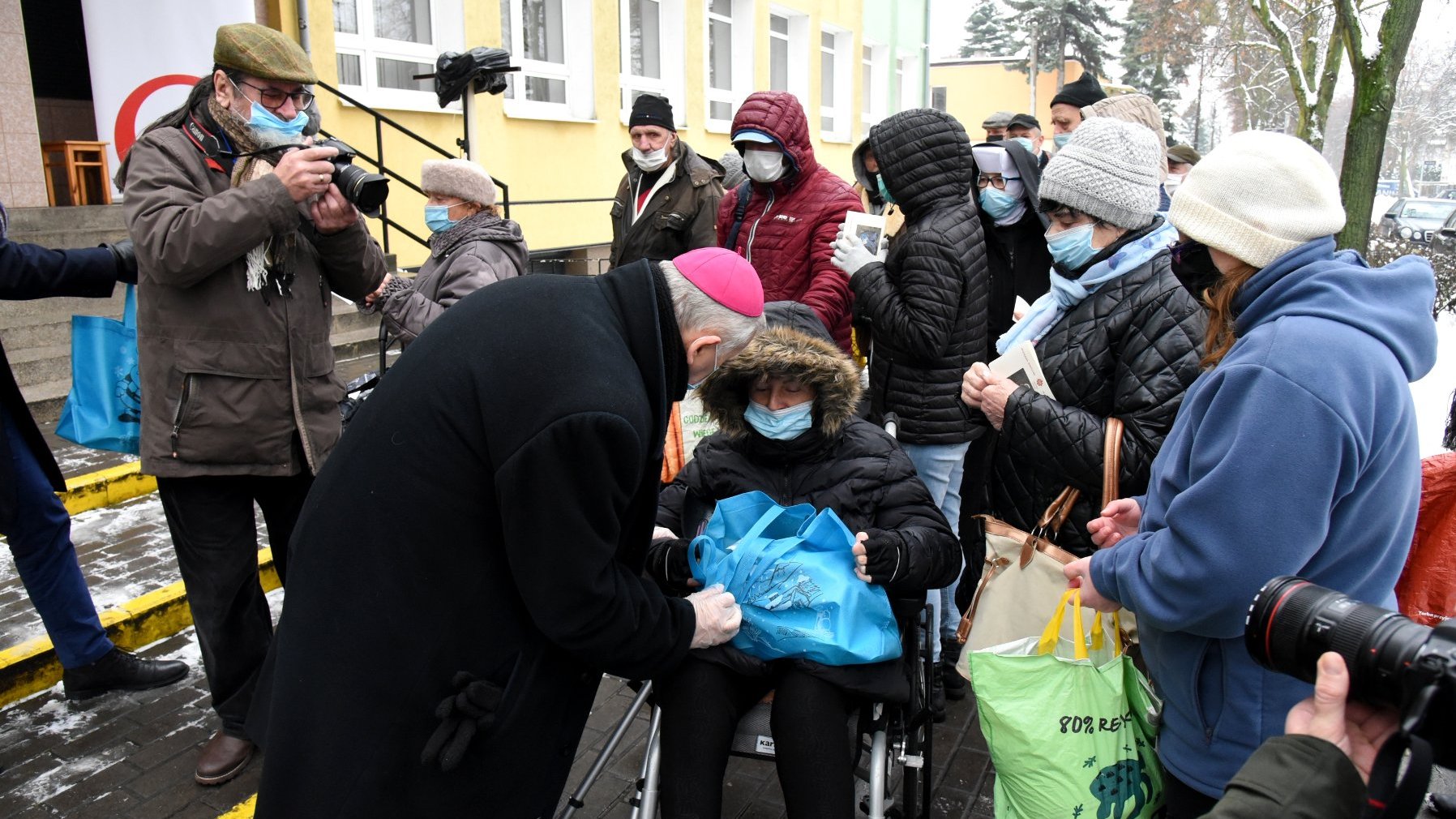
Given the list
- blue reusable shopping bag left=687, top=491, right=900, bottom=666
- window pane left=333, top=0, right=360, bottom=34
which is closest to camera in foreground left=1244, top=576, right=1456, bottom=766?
blue reusable shopping bag left=687, top=491, right=900, bottom=666

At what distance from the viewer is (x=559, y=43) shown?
12578 mm

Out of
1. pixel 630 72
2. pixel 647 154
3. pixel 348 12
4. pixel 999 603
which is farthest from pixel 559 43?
pixel 999 603

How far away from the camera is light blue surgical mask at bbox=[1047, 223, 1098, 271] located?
284cm

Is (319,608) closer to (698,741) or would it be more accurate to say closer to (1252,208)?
(698,741)

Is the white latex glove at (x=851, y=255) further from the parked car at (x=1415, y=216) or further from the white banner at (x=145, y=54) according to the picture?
the parked car at (x=1415, y=216)

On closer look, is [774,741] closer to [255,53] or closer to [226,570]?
[226,570]

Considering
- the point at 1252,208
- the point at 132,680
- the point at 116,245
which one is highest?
the point at 1252,208

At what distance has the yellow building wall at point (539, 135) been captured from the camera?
369 inches

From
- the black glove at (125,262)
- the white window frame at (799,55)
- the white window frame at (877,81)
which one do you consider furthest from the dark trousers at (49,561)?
the white window frame at (877,81)

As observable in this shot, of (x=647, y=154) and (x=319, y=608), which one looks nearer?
(x=319, y=608)

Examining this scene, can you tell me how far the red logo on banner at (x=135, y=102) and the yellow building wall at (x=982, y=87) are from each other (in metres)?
37.1

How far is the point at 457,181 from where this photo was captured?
408 centimetres

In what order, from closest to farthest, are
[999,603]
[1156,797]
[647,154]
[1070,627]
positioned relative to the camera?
[1156,797] < [1070,627] < [999,603] < [647,154]

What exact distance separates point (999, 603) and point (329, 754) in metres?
1.64
